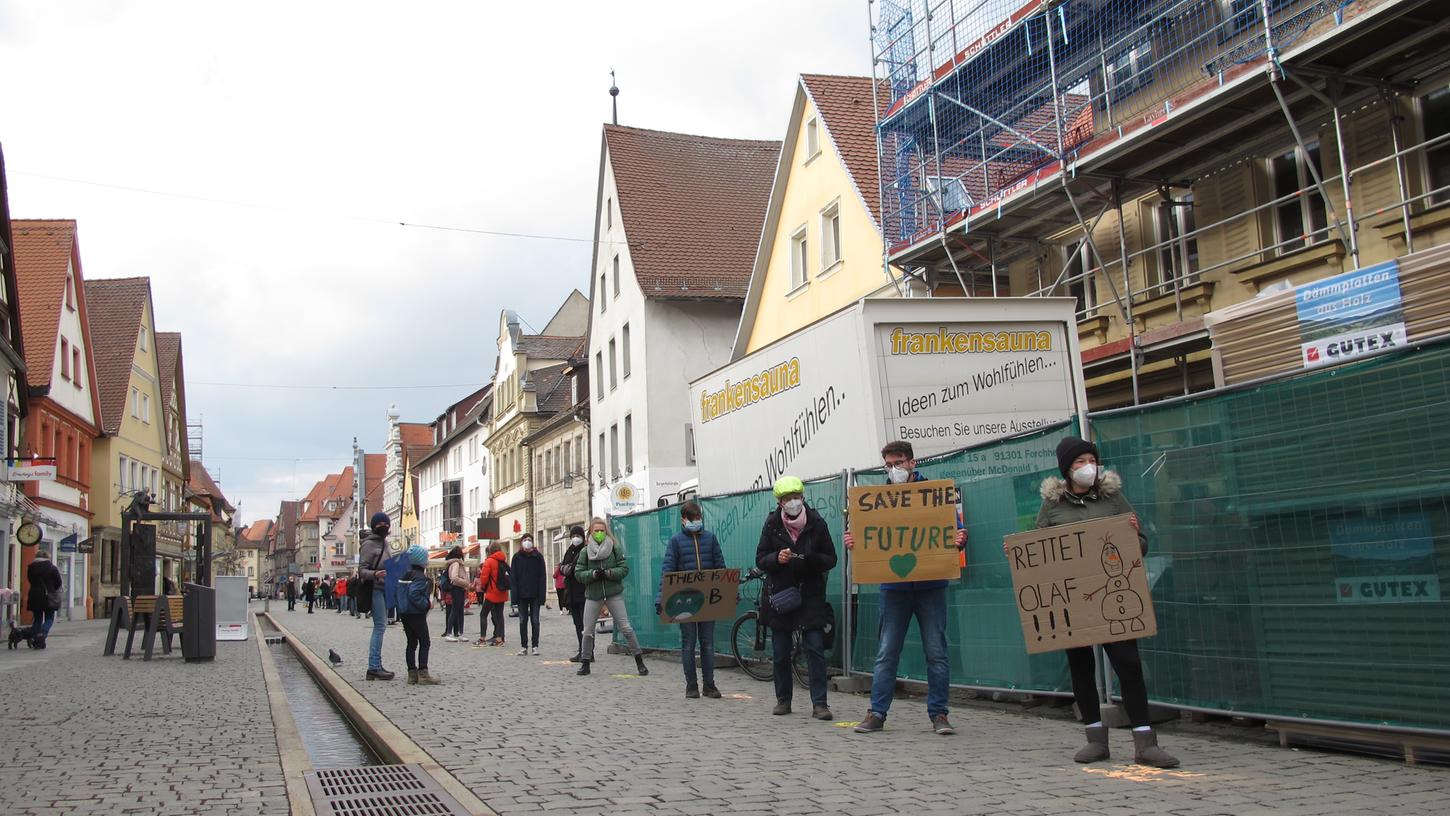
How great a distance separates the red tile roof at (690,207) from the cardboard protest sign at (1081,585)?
31.5 metres

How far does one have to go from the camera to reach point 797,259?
1199 inches

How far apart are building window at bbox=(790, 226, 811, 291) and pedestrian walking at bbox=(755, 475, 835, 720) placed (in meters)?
20.9

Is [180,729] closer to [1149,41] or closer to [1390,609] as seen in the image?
[1390,609]

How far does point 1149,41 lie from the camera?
18.3m

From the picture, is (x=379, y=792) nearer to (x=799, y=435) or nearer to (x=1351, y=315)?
(x=799, y=435)

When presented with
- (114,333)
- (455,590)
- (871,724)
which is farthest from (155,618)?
(114,333)

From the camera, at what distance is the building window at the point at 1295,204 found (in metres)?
16.1

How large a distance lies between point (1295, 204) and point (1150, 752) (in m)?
12.0

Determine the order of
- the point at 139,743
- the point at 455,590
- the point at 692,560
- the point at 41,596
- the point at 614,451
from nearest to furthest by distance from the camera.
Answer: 1. the point at 139,743
2. the point at 692,560
3. the point at 41,596
4. the point at 455,590
5. the point at 614,451

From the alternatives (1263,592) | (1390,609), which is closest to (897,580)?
(1263,592)

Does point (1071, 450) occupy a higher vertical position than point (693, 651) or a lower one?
higher

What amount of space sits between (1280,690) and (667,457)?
31.7 m

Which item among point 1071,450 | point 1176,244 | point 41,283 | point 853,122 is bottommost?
point 1071,450

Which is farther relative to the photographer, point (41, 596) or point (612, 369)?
point (612, 369)
